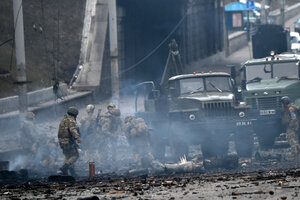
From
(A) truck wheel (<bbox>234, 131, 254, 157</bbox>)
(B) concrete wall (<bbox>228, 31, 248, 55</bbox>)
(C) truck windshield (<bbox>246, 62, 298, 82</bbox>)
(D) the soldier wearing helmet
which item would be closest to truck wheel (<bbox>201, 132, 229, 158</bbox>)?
(A) truck wheel (<bbox>234, 131, 254, 157</bbox>)

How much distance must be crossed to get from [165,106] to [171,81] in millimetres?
954

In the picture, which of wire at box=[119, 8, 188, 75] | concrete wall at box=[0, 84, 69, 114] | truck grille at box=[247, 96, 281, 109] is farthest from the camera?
wire at box=[119, 8, 188, 75]

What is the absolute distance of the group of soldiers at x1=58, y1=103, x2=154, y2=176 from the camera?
631 inches

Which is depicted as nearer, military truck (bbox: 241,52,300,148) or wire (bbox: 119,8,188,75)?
military truck (bbox: 241,52,300,148)

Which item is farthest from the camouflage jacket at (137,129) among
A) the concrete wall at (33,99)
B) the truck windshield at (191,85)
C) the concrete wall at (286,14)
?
the concrete wall at (286,14)

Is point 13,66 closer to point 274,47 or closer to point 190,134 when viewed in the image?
point 190,134

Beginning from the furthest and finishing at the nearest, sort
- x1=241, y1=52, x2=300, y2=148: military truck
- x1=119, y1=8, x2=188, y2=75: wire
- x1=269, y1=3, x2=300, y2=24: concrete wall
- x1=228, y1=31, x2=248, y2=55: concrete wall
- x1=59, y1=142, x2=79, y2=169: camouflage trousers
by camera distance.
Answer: x1=269, y1=3, x2=300, y2=24: concrete wall → x1=228, y1=31, x2=248, y2=55: concrete wall → x1=119, y1=8, x2=188, y2=75: wire → x1=241, y1=52, x2=300, y2=148: military truck → x1=59, y1=142, x2=79, y2=169: camouflage trousers

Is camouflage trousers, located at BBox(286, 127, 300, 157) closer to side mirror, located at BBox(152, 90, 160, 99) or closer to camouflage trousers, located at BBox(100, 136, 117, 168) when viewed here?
side mirror, located at BBox(152, 90, 160, 99)

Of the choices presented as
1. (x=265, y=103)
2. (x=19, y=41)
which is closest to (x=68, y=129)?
(x=19, y=41)

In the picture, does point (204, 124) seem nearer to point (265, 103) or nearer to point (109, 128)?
point (109, 128)

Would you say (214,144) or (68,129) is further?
(214,144)

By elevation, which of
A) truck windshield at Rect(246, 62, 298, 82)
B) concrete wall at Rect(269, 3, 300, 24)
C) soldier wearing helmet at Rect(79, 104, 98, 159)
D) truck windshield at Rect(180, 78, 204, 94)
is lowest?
soldier wearing helmet at Rect(79, 104, 98, 159)

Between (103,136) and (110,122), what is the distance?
0.41 metres

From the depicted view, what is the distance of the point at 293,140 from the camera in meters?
17.7
